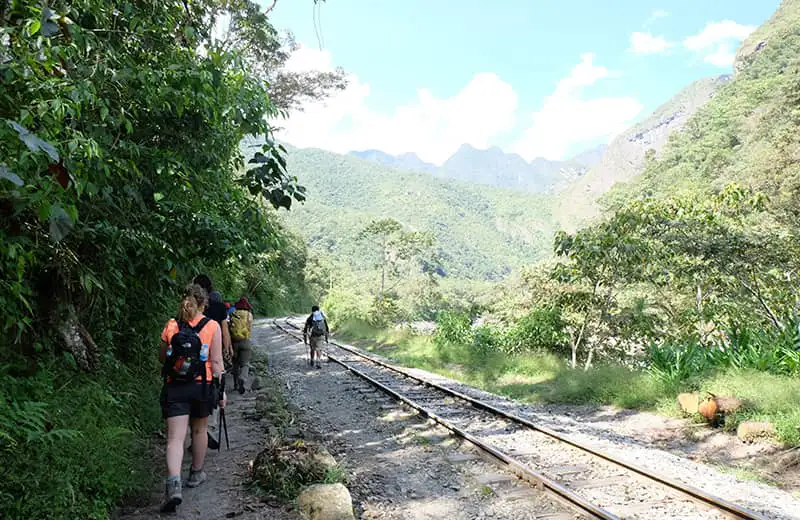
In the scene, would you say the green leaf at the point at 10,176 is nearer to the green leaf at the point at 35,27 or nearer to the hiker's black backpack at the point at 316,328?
the green leaf at the point at 35,27

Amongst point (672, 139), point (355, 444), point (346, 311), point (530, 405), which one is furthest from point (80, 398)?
point (672, 139)

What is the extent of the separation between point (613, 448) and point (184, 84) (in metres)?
6.66

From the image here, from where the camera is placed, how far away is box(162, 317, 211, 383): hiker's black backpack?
14.8ft

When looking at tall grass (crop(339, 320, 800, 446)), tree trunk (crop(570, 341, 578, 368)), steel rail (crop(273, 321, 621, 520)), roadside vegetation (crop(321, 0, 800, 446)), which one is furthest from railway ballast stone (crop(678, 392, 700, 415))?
tree trunk (crop(570, 341, 578, 368))

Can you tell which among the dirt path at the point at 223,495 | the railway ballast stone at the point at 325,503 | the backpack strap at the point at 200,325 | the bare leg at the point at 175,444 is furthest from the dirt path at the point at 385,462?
the backpack strap at the point at 200,325

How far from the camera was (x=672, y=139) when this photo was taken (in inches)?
3585

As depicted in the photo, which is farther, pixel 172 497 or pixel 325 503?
pixel 325 503

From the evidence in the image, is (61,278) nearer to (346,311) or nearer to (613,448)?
(613,448)

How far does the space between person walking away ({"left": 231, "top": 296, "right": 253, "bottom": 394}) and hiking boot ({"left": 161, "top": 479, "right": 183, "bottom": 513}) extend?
17.9 feet

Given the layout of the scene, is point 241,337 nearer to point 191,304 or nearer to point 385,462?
point 385,462

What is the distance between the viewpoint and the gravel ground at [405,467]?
516cm

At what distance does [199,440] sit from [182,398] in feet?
2.44

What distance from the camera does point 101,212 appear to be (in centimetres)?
499

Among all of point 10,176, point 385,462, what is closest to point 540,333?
point 385,462
